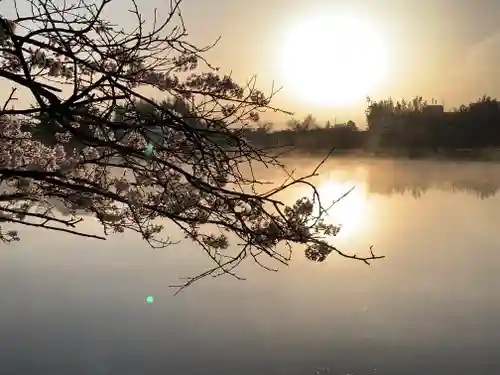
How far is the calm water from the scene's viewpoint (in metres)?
3.62

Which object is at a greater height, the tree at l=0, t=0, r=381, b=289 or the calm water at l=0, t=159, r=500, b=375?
the tree at l=0, t=0, r=381, b=289

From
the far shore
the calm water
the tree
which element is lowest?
the calm water

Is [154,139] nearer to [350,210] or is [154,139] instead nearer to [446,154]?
[350,210]

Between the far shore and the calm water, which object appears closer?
the calm water

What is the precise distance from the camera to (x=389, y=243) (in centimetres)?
673

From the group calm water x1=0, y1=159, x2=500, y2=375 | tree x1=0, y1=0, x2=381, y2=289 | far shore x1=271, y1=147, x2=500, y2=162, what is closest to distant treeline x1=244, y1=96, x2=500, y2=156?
far shore x1=271, y1=147, x2=500, y2=162

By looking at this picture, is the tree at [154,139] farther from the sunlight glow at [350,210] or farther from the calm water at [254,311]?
the sunlight glow at [350,210]

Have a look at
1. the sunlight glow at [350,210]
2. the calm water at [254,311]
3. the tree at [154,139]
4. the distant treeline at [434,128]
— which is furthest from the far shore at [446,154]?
the tree at [154,139]

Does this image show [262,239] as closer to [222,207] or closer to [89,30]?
[222,207]

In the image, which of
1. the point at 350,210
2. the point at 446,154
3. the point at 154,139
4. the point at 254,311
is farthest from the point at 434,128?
the point at 154,139

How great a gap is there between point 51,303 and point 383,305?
2519 mm

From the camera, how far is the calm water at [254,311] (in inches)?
143

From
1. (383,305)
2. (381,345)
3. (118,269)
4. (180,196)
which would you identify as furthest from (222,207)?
(118,269)

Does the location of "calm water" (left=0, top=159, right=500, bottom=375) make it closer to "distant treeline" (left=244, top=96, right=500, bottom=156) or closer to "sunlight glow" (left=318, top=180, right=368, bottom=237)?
"sunlight glow" (left=318, top=180, right=368, bottom=237)
